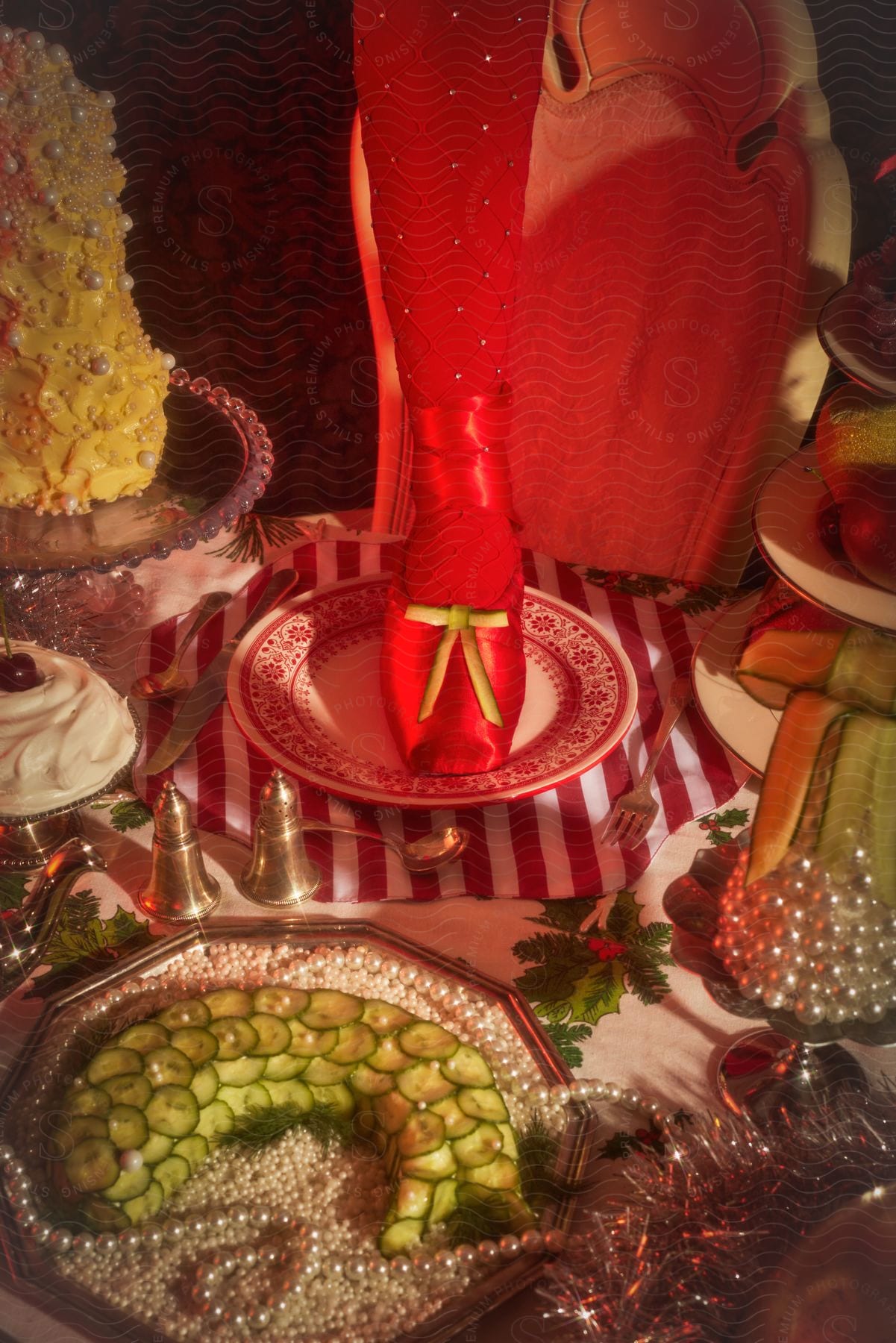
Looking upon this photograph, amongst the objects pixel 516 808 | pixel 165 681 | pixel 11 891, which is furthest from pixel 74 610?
pixel 516 808

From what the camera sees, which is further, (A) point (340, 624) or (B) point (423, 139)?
(A) point (340, 624)

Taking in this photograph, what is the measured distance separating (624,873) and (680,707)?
0.12 meters

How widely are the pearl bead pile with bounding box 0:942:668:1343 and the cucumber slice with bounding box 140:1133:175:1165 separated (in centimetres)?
2

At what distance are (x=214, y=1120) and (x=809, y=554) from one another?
351mm

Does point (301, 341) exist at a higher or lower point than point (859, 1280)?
higher

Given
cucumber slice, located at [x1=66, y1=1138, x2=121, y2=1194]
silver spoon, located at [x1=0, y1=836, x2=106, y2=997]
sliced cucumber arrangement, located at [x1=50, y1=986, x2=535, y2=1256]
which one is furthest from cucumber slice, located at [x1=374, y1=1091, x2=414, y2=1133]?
silver spoon, located at [x1=0, y1=836, x2=106, y2=997]

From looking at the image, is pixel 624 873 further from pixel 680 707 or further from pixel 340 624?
pixel 340 624

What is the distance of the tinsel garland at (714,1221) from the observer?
1.29ft

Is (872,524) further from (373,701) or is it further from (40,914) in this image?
(40,914)

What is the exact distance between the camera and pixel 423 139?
1.28ft

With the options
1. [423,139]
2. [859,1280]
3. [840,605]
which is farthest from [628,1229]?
[423,139]

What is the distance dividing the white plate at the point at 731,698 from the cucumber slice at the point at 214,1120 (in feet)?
1.00

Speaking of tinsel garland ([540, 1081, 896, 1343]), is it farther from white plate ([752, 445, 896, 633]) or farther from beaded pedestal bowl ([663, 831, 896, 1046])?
white plate ([752, 445, 896, 633])

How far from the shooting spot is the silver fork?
0.58 metres
